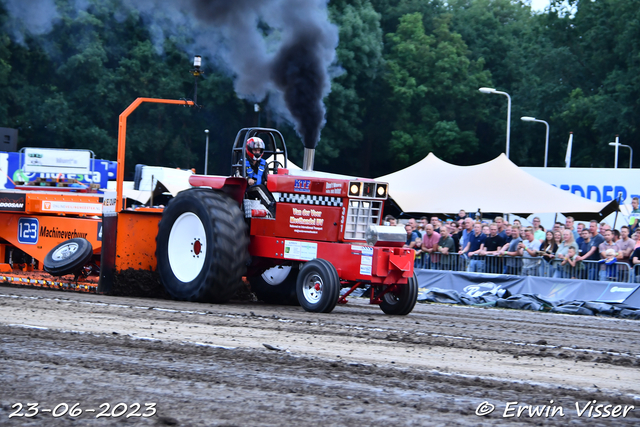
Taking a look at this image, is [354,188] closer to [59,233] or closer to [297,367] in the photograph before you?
[297,367]

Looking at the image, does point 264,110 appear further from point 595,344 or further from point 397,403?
point 397,403

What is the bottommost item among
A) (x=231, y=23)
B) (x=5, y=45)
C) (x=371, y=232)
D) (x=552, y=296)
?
(x=552, y=296)

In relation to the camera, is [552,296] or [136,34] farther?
[136,34]

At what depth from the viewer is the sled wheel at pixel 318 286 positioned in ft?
32.4

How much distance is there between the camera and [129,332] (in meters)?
7.57

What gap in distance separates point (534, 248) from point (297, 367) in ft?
32.5

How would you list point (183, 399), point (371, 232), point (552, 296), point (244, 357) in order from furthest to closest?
point (552, 296) → point (371, 232) → point (244, 357) → point (183, 399)

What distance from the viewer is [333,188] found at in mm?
10289

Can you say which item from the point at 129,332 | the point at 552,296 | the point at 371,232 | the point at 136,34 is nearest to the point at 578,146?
the point at 136,34

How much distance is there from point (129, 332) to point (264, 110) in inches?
1466

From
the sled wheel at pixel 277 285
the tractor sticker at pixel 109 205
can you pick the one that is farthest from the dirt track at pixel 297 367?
the tractor sticker at pixel 109 205

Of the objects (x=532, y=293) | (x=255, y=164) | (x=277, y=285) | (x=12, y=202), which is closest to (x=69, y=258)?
(x=12, y=202)

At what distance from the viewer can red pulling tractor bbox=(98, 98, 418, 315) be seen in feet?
33.2

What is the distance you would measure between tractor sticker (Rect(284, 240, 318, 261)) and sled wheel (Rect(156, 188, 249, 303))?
505 millimetres
